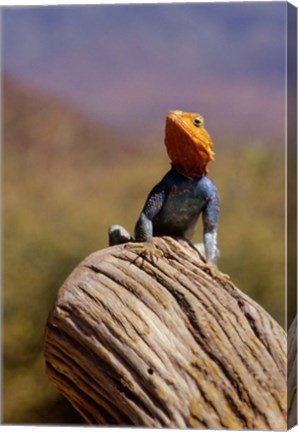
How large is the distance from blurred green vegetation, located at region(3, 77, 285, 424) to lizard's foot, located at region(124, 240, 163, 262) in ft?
2.02

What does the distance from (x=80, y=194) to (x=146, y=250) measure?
2.93 ft

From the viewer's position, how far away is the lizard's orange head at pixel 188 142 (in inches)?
227

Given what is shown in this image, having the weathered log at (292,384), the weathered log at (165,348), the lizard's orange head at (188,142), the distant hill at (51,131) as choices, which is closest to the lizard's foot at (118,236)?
the weathered log at (165,348)

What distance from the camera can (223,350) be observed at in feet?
18.1

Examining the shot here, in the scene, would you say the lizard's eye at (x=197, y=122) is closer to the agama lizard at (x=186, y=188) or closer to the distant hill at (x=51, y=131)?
the agama lizard at (x=186, y=188)

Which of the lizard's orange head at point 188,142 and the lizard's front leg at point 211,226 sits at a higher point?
the lizard's orange head at point 188,142

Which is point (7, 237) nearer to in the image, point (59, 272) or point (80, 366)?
point (59, 272)

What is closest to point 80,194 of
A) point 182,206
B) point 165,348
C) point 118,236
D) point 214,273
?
point 118,236

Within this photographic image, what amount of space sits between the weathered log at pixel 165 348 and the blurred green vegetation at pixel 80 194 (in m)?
0.48

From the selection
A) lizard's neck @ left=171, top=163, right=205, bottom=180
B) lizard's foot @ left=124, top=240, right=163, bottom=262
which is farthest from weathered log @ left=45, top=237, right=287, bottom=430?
lizard's neck @ left=171, top=163, right=205, bottom=180

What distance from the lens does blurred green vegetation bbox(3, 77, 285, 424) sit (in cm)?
618

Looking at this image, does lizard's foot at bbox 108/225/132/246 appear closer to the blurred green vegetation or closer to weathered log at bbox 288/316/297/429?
the blurred green vegetation

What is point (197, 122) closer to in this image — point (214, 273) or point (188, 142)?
point (188, 142)

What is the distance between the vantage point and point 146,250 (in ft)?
18.5
